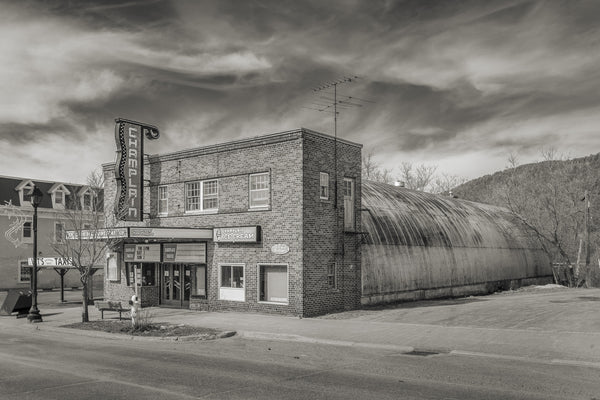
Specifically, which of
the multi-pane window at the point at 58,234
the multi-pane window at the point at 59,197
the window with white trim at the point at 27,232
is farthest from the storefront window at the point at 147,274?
the multi-pane window at the point at 59,197

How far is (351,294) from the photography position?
82.8ft

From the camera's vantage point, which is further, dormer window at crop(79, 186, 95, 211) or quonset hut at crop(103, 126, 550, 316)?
dormer window at crop(79, 186, 95, 211)

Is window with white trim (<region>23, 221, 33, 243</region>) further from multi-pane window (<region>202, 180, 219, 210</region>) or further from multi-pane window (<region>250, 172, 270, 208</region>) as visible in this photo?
multi-pane window (<region>250, 172, 270, 208</region>)

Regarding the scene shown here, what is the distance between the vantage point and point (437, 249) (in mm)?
32438

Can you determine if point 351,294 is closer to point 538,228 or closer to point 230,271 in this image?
point 230,271

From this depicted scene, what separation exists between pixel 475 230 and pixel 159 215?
2118 cm

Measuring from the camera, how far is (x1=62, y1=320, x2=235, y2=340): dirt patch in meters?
18.4

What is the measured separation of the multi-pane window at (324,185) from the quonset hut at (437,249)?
3.18 metres

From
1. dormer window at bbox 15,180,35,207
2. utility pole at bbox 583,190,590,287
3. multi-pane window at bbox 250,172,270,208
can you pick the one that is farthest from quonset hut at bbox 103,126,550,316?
dormer window at bbox 15,180,35,207

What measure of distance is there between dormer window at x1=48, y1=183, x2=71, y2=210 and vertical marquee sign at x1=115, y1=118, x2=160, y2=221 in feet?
94.6

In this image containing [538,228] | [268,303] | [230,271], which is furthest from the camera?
[538,228]

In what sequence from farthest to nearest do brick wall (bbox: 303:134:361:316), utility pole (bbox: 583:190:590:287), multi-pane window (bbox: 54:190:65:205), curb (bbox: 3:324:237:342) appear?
multi-pane window (bbox: 54:190:65:205) < utility pole (bbox: 583:190:590:287) < brick wall (bbox: 303:134:361:316) < curb (bbox: 3:324:237:342)

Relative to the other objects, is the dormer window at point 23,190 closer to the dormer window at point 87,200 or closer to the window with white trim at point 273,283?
the dormer window at point 87,200

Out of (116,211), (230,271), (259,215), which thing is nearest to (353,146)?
(259,215)
